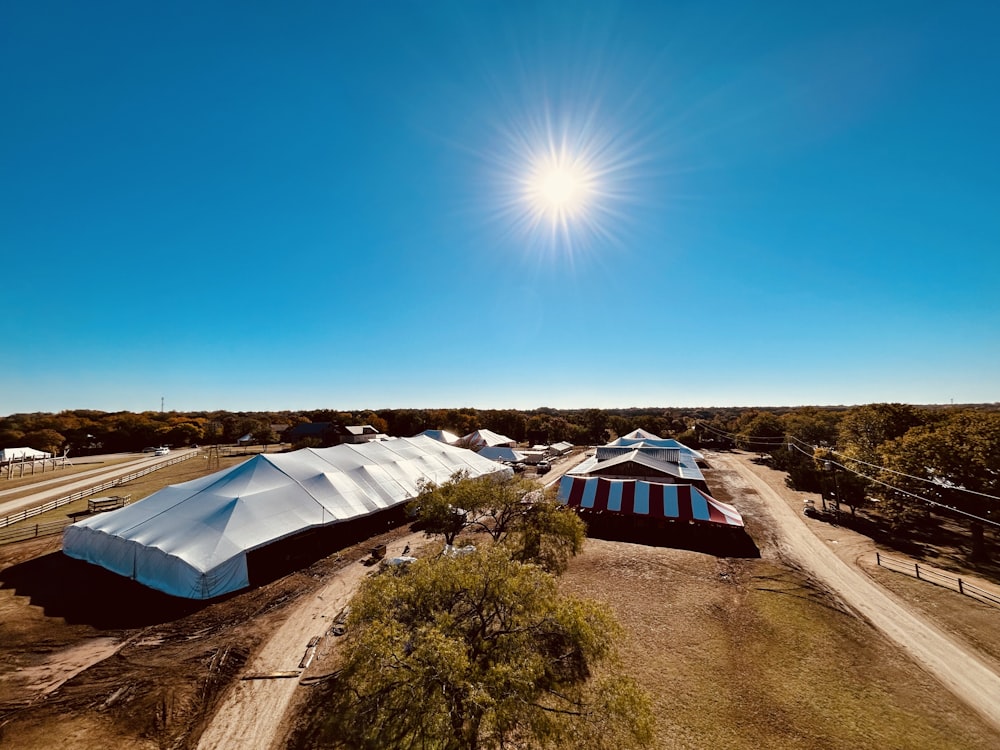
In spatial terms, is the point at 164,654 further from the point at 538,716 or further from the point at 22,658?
the point at 538,716

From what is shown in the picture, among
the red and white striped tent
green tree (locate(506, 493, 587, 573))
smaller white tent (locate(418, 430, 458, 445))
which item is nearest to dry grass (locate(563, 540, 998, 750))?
green tree (locate(506, 493, 587, 573))

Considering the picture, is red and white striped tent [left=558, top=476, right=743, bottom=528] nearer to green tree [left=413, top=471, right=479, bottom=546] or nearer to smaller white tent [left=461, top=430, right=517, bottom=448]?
green tree [left=413, top=471, right=479, bottom=546]

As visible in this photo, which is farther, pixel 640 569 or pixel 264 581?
pixel 640 569

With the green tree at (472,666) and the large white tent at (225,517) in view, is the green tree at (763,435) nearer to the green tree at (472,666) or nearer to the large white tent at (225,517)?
the large white tent at (225,517)

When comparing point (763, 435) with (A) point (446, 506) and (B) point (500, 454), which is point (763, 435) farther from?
(A) point (446, 506)

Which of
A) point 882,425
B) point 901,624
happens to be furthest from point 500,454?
point 882,425

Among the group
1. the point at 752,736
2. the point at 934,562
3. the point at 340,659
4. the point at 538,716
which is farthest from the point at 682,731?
the point at 934,562

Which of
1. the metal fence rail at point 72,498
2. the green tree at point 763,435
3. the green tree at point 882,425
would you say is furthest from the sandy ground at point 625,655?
the green tree at point 763,435

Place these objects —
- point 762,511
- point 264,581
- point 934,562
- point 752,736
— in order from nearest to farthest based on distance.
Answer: point 752,736
point 264,581
point 934,562
point 762,511
